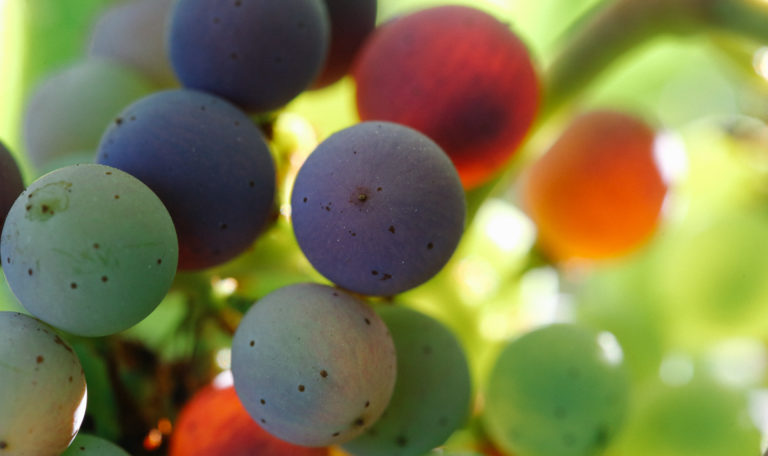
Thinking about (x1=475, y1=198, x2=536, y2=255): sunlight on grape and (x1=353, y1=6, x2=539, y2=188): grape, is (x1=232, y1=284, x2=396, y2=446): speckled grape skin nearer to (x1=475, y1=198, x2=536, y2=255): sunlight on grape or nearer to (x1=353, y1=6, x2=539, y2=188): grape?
(x1=353, y1=6, x2=539, y2=188): grape

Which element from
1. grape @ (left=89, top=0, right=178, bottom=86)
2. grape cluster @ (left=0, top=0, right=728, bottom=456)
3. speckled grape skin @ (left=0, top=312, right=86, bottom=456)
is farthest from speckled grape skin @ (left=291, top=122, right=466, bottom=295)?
grape @ (left=89, top=0, right=178, bottom=86)

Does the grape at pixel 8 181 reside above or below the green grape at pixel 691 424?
above

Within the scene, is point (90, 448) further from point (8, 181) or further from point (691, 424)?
point (691, 424)

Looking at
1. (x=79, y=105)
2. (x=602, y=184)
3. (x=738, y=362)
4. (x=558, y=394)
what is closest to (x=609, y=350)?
(x=558, y=394)

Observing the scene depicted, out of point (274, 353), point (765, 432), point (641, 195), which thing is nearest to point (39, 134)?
point (274, 353)

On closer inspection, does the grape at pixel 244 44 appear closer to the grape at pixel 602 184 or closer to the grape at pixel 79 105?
the grape at pixel 79 105

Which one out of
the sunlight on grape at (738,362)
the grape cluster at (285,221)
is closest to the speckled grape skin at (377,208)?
the grape cluster at (285,221)
